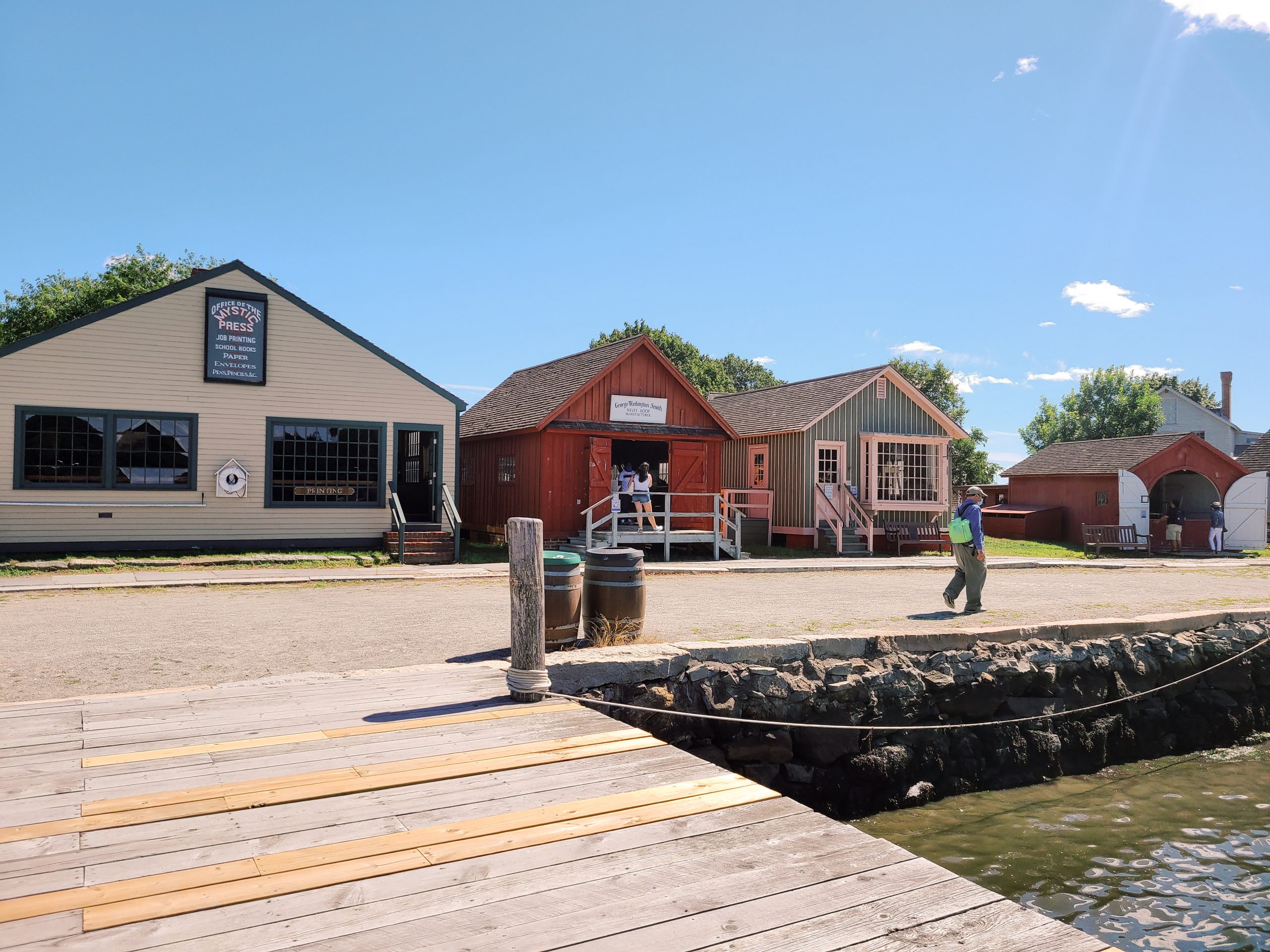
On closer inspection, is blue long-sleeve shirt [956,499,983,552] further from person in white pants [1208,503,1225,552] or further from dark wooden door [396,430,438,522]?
person in white pants [1208,503,1225,552]

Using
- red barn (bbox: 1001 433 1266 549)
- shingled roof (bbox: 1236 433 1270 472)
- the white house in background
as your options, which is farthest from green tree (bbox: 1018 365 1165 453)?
red barn (bbox: 1001 433 1266 549)

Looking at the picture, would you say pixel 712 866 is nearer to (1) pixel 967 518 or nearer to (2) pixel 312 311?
(1) pixel 967 518

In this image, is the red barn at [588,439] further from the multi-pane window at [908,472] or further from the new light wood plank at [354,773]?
the new light wood plank at [354,773]

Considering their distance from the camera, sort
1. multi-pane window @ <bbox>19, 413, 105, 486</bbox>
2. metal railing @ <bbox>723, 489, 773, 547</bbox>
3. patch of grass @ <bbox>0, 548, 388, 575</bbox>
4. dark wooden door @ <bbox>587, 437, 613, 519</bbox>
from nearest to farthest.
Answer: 1. patch of grass @ <bbox>0, 548, 388, 575</bbox>
2. multi-pane window @ <bbox>19, 413, 105, 486</bbox>
3. dark wooden door @ <bbox>587, 437, 613, 519</bbox>
4. metal railing @ <bbox>723, 489, 773, 547</bbox>

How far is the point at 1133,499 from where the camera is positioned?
99.3ft

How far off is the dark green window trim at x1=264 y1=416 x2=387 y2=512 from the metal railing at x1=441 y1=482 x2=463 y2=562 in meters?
1.34

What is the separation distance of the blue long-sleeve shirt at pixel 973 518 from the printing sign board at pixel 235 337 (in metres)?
15.0

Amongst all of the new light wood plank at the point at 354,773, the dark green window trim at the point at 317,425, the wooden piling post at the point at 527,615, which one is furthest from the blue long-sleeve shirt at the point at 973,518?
the dark green window trim at the point at 317,425

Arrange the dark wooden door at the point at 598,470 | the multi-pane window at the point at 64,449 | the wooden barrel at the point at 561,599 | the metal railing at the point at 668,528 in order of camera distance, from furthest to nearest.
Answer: the dark wooden door at the point at 598,470 < the metal railing at the point at 668,528 < the multi-pane window at the point at 64,449 < the wooden barrel at the point at 561,599

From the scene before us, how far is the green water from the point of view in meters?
6.03

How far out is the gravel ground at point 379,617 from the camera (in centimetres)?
792

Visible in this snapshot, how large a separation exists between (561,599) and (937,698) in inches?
166

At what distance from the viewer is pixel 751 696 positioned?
26.3 ft

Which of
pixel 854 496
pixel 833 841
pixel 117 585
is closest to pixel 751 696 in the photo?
pixel 833 841
